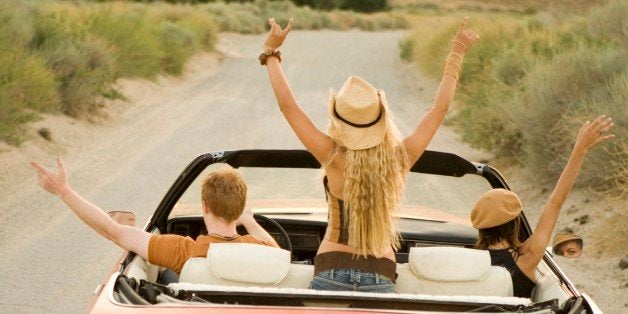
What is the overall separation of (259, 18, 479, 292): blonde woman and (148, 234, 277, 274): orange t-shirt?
0.52 m

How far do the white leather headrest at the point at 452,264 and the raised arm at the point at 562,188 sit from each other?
43 cm

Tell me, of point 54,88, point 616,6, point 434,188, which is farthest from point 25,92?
point 616,6

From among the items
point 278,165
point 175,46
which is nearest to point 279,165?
point 278,165

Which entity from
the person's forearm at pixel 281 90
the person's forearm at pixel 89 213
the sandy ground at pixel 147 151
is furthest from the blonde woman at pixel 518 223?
the sandy ground at pixel 147 151

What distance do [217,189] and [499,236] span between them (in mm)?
1299

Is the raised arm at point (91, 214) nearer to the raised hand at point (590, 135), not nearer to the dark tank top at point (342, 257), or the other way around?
the dark tank top at point (342, 257)

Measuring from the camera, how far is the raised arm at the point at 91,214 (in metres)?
4.96

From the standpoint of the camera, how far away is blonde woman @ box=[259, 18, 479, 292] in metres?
4.82

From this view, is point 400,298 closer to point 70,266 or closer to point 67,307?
point 67,307

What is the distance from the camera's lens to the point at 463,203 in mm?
13602

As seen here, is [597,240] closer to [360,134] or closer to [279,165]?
[279,165]

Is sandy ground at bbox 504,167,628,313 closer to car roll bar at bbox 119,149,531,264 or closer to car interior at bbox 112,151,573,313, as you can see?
car roll bar at bbox 119,149,531,264

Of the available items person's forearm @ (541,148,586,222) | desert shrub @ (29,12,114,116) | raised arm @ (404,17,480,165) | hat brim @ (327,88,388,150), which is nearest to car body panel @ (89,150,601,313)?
person's forearm @ (541,148,586,222)

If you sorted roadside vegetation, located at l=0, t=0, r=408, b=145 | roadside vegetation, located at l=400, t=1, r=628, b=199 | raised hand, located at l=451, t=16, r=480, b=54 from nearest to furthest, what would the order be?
1. raised hand, located at l=451, t=16, r=480, b=54
2. roadside vegetation, located at l=400, t=1, r=628, b=199
3. roadside vegetation, located at l=0, t=0, r=408, b=145
